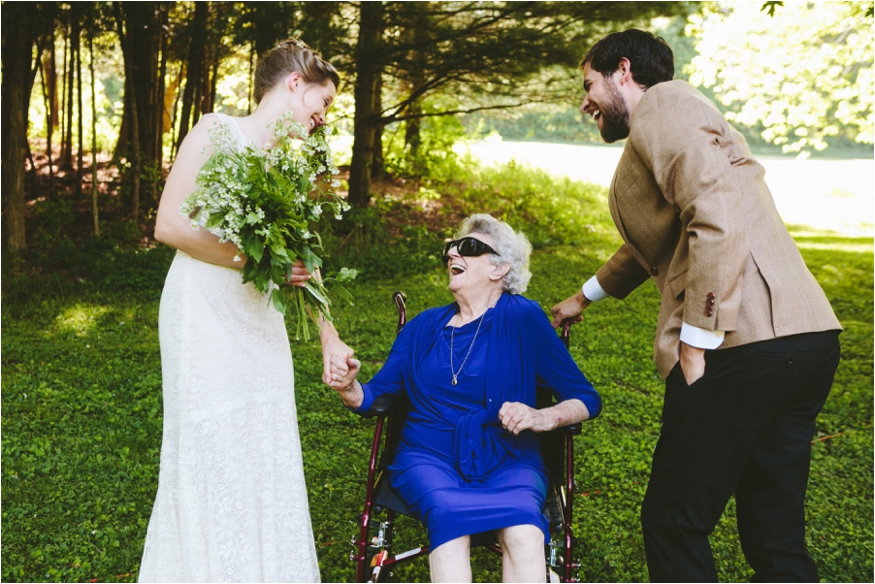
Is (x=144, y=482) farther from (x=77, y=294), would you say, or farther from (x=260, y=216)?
(x=77, y=294)

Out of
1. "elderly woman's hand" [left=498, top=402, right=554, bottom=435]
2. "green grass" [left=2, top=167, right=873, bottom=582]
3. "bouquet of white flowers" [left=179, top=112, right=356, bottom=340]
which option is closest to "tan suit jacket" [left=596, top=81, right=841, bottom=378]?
"elderly woman's hand" [left=498, top=402, right=554, bottom=435]

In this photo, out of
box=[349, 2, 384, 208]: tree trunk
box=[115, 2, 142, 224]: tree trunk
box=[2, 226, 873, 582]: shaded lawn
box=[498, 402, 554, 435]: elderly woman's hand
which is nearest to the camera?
box=[498, 402, 554, 435]: elderly woman's hand

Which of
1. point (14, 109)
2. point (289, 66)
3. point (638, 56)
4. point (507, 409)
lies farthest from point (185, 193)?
point (14, 109)

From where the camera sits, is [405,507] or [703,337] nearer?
[703,337]

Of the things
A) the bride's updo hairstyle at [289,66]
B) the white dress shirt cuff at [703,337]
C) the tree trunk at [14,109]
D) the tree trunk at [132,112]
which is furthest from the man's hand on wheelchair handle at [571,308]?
the tree trunk at [132,112]

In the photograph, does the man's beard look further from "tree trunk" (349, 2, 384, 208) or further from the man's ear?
"tree trunk" (349, 2, 384, 208)

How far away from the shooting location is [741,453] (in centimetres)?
202

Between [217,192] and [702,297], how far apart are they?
1334 mm

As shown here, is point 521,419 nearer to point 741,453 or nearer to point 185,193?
point 741,453

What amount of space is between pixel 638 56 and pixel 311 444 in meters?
2.93

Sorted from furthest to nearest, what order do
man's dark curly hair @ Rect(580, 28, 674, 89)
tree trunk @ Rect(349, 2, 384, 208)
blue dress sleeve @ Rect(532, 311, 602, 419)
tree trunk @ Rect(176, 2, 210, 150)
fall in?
tree trunk @ Rect(176, 2, 210, 150)
tree trunk @ Rect(349, 2, 384, 208)
blue dress sleeve @ Rect(532, 311, 602, 419)
man's dark curly hair @ Rect(580, 28, 674, 89)

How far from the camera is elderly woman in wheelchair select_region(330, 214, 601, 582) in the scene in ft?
7.66

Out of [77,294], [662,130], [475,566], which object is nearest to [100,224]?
[77,294]

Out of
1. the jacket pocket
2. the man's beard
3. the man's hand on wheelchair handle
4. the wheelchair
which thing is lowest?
the wheelchair
